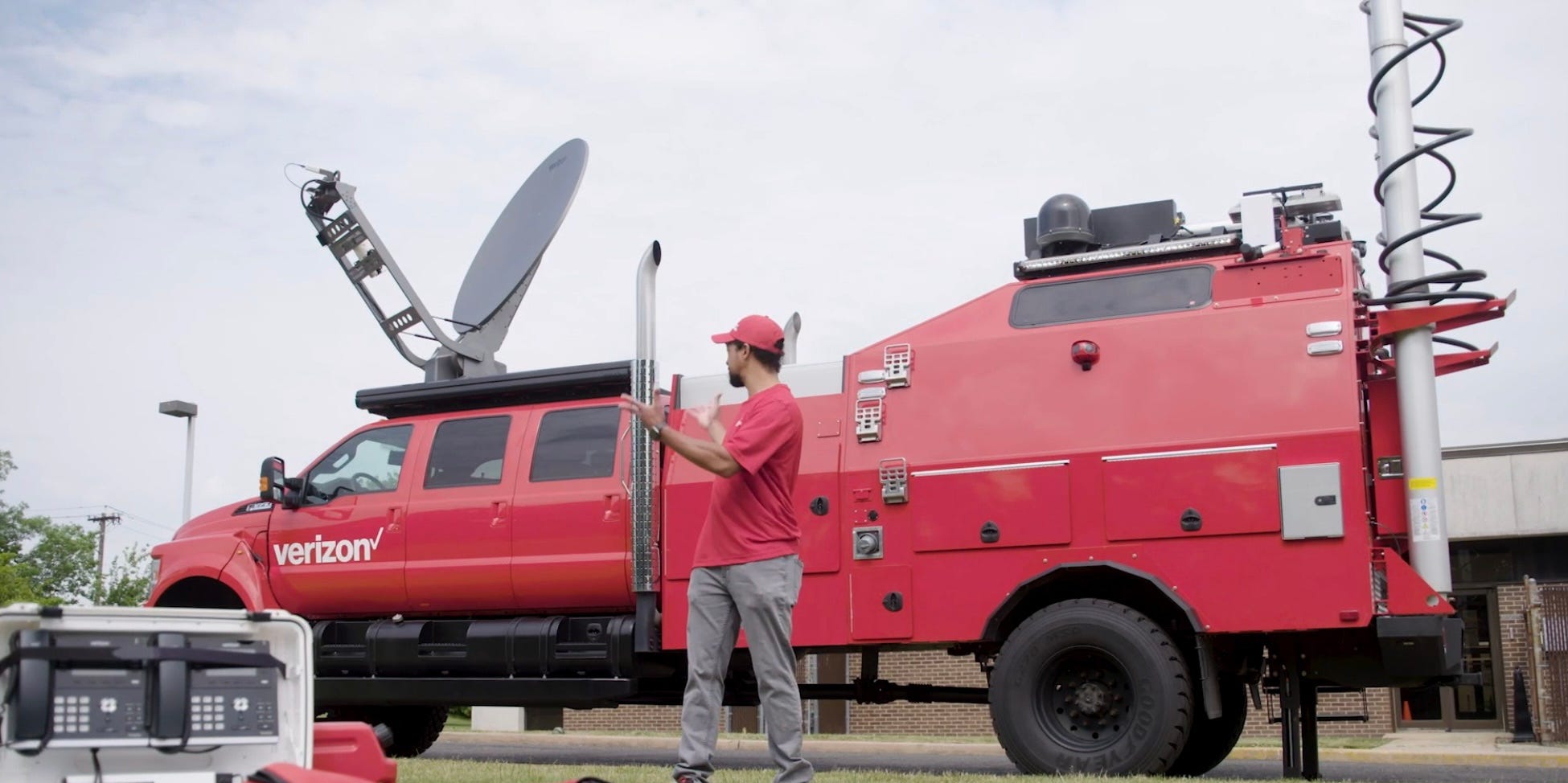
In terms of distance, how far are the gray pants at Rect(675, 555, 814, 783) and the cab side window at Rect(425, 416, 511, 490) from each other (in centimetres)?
399

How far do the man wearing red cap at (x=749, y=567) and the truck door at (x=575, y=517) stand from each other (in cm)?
311

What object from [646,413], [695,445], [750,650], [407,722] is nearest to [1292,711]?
[750,650]

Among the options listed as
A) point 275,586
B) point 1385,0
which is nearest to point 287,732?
point 275,586

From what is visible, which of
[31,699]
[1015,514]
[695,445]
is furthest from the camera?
[1015,514]

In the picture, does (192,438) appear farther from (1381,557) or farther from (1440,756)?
(1381,557)

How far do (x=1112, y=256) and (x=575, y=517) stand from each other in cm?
362

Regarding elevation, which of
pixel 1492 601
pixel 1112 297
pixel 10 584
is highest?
pixel 1112 297

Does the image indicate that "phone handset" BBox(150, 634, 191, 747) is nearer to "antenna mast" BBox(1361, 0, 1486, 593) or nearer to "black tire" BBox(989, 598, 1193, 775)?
"black tire" BBox(989, 598, 1193, 775)

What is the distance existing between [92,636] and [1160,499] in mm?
5171

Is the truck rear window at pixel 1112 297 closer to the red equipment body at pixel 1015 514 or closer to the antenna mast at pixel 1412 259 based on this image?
the red equipment body at pixel 1015 514

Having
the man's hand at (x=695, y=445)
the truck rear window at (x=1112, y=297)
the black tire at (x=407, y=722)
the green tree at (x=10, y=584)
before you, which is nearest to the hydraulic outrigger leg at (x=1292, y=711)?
the truck rear window at (x=1112, y=297)

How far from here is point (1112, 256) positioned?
841cm

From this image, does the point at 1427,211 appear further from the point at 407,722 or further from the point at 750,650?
the point at 407,722

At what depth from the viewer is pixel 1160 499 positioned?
25.1ft
